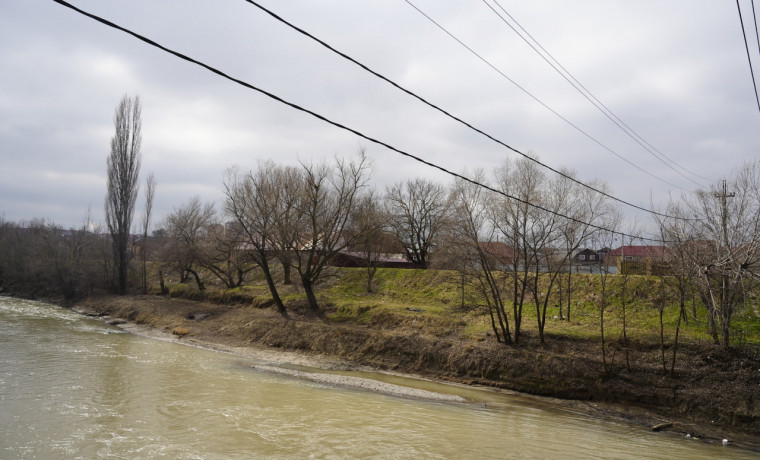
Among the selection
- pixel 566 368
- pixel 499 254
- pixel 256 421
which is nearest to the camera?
pixel 256 421

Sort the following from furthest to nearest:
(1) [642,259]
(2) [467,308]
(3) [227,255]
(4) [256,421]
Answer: (3) [227,255]
(2) [467,308]
(1) [642,259]
(4) [256,421]

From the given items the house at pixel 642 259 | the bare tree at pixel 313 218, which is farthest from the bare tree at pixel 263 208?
the house at pixel 642 259

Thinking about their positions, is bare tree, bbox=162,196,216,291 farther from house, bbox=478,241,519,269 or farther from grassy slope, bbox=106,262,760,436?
house, bbox=478,241,519,269

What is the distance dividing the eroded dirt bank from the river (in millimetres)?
1495

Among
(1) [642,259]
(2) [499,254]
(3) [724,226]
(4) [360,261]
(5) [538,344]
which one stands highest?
(3) [724,226]

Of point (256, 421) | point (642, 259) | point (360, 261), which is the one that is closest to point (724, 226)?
point (642, 259)

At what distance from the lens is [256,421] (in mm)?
13477

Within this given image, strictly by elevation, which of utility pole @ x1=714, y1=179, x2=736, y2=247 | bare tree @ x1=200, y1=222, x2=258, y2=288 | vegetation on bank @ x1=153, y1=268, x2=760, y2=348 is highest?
utility pole @ x1=714, y1=179, x2=736, y2=247

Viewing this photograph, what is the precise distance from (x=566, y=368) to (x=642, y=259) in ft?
28.8

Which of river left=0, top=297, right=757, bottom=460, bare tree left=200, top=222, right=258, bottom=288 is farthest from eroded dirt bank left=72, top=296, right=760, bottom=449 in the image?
bare tree left=200, top=222, right=258, bottom=288

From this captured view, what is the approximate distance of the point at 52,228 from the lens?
6612cm

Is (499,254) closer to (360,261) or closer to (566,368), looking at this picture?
(566,368)

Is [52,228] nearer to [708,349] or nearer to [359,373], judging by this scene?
[359,373]

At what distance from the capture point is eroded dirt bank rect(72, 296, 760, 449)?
15570mm
